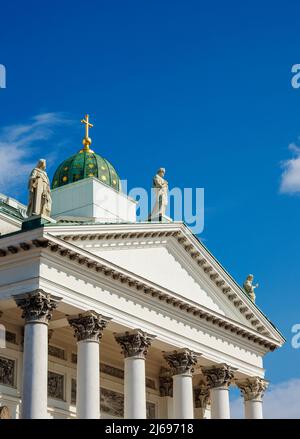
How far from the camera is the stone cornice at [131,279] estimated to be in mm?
33562

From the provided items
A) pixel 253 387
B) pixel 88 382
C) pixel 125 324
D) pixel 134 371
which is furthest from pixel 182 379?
pixel 88 382

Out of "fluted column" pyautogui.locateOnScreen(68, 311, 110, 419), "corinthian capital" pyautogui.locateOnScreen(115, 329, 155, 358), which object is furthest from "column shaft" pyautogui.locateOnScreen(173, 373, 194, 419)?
"fluted column" pyautogui.locateOnScreen(68, 311, 110, 419)

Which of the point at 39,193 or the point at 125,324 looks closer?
the point at 39,193

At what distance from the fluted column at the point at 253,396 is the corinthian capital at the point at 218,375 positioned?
8.57ft

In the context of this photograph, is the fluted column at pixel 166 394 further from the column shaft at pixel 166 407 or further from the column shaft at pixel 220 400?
the column shaft at pixel 220 400

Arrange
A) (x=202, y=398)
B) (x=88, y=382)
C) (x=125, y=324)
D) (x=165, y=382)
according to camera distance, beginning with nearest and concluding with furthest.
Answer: (x=88, y=382) < (x=125, y=324) < (x=165, y=382) < (x=202, y=398)

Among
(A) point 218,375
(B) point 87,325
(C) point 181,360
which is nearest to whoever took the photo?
(B) point 87,325

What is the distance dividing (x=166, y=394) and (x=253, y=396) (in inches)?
152

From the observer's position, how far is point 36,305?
109ft

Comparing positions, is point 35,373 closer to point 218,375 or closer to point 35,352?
point 35,352

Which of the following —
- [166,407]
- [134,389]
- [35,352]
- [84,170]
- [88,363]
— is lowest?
[134,389]

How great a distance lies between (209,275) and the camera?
42.9 metres

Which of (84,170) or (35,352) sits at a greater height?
(84,170)
